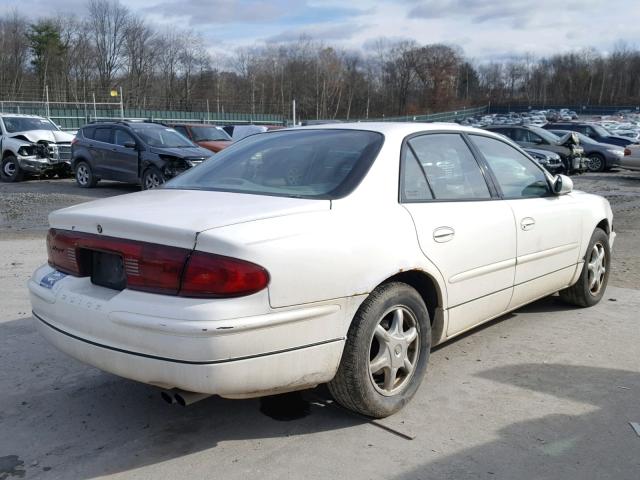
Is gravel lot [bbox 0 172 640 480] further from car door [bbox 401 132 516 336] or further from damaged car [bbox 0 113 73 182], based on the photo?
damaged car [bbox 0 113 73 182]

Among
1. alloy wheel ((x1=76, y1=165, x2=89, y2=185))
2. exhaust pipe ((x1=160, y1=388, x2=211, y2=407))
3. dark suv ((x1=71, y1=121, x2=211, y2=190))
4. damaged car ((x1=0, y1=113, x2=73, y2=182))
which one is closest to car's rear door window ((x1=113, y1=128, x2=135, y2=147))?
dark suv ((x1=71, y1=121, x2=211, y2=190))

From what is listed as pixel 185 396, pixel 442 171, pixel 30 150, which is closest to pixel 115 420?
pixel 185 396

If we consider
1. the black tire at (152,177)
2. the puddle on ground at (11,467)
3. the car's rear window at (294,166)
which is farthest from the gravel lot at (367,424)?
the black tire at (152,177)

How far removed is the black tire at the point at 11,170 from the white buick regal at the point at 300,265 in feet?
49.4

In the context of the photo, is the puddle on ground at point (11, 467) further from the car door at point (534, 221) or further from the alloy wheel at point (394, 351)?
the car door at point (534, 221)

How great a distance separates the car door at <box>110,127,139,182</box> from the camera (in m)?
14.4

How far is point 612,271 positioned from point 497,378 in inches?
154

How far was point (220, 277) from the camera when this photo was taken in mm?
2742

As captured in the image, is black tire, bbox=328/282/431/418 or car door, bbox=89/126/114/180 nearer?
black tire, bbox=328/282/431/418

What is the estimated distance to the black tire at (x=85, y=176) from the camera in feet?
51.8

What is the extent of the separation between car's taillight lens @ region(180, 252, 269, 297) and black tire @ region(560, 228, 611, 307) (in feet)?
11.6

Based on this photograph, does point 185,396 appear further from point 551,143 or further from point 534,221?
point 551,143

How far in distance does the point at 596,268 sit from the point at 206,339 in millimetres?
4061

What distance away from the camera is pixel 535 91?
131000mm
